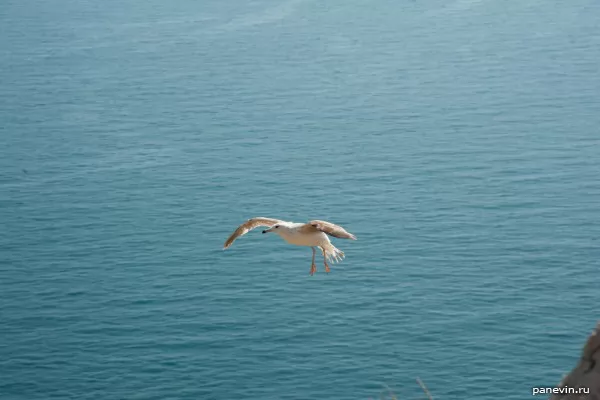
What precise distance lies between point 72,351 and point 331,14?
96.8m

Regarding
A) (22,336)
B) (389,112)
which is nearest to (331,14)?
(389,112)

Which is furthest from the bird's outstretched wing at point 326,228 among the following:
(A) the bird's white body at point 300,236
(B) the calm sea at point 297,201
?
(B) the calm sea at point 297,201

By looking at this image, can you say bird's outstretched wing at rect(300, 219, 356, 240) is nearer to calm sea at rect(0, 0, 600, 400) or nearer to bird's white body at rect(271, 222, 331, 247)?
bird's white body at rect(271, 222, 331, 247)

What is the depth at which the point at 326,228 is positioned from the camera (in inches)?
1152

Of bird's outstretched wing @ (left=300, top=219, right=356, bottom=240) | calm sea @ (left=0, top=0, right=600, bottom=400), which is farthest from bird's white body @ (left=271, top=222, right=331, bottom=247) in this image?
calm sea @ (left=0, top=0, right=600, bottom=400)

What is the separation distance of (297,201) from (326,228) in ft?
284

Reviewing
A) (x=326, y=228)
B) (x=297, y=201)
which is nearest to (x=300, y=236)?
(x=326, y=228)

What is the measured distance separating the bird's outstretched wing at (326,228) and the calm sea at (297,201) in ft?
177

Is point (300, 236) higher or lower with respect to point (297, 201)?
higher

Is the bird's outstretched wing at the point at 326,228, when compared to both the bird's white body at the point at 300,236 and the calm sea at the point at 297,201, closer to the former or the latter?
the bird's white body at the point at 300,236

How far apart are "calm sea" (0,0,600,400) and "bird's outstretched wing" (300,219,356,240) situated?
2126 inches

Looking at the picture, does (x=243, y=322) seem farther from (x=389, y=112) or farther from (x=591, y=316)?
(x=389, y=112)

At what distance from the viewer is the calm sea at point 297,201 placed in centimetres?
9312

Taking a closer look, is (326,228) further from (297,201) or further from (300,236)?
(297,201)
